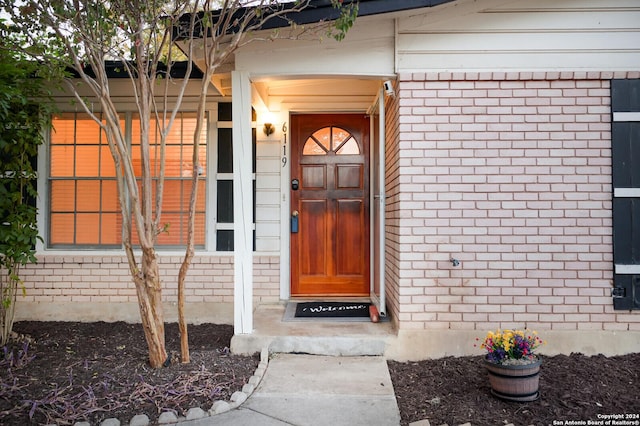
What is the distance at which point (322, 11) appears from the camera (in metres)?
4.02

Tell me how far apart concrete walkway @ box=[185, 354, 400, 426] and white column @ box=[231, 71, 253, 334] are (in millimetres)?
554

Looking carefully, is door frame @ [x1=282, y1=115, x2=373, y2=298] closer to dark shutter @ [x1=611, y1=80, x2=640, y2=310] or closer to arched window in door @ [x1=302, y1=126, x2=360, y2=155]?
arched window in door @ [x1=302, y1=126, x2=360, y2=155]

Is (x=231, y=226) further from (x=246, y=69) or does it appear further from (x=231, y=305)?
(x=246, y=69)

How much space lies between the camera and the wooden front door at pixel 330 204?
5.79 metres

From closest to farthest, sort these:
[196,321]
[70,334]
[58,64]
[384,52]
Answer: [58,64], [384,52], [70,334], [196,321]

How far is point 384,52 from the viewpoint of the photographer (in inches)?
172

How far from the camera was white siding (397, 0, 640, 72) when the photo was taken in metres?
4.22

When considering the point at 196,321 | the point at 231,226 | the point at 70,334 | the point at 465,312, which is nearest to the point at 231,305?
the point at 196,321

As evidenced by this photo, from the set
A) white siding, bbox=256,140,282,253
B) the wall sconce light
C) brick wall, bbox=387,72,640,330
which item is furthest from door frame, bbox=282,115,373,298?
brick wall, bbox=387,72,640,330

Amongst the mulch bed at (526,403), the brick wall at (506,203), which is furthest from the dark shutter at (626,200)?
the mulch bed at (526,403)

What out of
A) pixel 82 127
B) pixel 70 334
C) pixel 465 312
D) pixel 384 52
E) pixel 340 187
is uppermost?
pixel 384 52

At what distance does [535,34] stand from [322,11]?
1925 millimetres

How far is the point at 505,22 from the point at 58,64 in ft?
12.9

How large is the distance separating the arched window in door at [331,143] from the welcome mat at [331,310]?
183 centimetres
